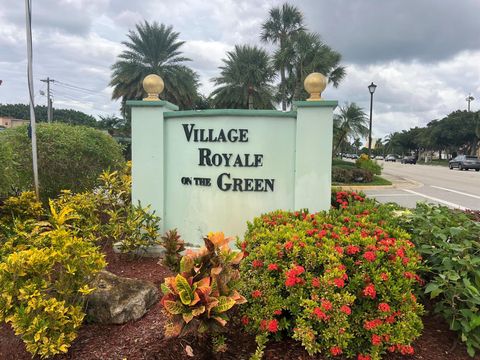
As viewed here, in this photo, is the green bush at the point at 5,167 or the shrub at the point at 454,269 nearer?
the shrub at the point at 454,269

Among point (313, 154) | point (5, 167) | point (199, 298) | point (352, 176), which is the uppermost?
point (313, 154)

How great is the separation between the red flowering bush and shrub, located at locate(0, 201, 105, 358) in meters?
1.20

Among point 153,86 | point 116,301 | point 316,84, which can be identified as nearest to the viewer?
point 116,301

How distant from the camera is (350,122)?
3098cm

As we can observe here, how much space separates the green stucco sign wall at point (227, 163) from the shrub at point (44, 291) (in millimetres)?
1974

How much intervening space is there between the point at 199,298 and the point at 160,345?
0.65 m

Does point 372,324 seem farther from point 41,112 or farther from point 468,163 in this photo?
point 41,112

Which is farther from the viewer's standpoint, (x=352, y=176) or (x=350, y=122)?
(x=350, y=122)

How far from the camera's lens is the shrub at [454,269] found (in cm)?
253

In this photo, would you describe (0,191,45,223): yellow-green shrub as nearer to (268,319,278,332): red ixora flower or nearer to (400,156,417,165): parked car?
(268,319,278,332): red ixora flower

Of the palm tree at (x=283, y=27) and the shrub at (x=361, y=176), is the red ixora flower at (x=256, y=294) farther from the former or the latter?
the palm tree at (x=283, y=27)

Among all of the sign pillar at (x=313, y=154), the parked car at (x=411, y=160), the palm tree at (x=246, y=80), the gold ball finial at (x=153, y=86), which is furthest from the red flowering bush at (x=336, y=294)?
the parked car at (x=411, y=160)

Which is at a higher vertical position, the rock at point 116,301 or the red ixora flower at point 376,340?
the red ixora flower at point 376,340

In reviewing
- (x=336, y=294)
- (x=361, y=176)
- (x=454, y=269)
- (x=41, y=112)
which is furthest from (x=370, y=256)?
(x=41, y=112)
